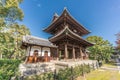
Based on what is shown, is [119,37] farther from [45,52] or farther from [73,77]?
[73,77]

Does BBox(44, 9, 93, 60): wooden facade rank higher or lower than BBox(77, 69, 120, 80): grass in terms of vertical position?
higher

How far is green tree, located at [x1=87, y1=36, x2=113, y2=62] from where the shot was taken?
3131cm

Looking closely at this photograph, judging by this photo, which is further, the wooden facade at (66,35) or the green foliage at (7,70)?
the wooden facade at (66,35)

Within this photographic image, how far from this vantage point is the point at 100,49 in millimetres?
30906

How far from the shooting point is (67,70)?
9102 millimetres

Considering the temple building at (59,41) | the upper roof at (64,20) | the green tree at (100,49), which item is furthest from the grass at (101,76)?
the green tree at (100,49)

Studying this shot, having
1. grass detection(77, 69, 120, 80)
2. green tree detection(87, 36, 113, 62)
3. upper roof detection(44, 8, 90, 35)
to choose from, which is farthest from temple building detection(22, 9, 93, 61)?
green tree detection(87, 36, 113, 62)

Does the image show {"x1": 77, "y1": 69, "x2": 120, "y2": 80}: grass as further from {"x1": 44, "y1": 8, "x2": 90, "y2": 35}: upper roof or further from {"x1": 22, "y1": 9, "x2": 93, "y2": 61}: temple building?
{"x1": 44, "y1": 8, "x2": 90, "y2": 35}: upper roof

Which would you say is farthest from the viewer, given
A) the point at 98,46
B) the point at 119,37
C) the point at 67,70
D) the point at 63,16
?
the point at 98,46

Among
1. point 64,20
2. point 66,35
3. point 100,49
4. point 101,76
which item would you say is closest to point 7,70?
point 66,35

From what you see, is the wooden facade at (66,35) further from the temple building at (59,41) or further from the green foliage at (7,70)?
the green foliage at (7,70)

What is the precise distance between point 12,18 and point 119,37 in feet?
90.3

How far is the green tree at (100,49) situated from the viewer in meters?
31.3

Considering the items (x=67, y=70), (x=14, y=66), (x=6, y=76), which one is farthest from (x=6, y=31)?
(x=67, y=70)
